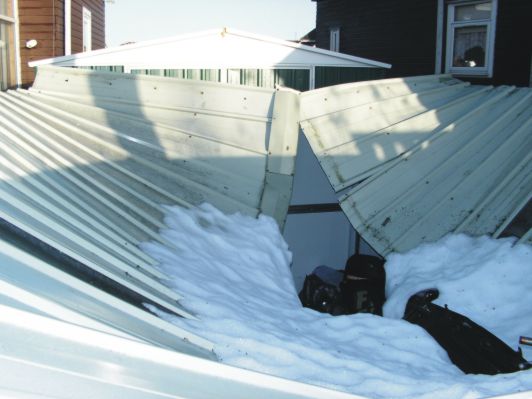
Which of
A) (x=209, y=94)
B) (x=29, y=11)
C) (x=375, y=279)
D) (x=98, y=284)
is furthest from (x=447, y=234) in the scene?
(x=29, y=11)

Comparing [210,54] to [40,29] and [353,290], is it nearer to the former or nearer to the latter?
[40,29]

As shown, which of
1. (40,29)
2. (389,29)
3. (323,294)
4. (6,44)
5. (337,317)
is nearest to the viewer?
(337,317)

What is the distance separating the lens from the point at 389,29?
14.9 m

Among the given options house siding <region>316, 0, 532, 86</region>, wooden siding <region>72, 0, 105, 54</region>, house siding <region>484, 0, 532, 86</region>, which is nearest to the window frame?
house siding <region>316, 0, 532, 86</region>

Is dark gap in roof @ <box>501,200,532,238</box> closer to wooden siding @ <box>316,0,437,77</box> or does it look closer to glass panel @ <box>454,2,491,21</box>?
glass panel @ <box>454,2,491,21</box>

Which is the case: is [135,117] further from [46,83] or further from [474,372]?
[474,372]

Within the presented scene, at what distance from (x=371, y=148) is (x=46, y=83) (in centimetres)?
452

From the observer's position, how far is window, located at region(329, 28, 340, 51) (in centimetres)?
1757

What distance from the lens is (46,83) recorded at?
7895mm

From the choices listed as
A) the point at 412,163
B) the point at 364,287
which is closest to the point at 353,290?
the point at 364,287

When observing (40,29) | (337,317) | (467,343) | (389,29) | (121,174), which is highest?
→ (389,29)

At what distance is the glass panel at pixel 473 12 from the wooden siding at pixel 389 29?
70 cm

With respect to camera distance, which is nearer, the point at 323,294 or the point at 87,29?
the point at 323,294

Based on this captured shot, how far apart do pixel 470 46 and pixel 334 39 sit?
6352mm
